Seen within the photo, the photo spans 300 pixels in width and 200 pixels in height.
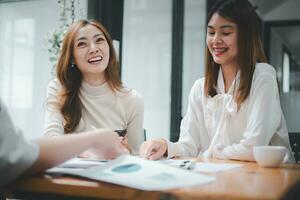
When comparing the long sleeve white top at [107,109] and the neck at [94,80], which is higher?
the neck at [94,80]

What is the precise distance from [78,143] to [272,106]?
3.52 ft

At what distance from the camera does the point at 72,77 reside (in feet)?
7.72

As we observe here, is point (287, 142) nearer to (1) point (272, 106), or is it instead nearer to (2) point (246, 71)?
(1) point (272, 106)

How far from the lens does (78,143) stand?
95cm

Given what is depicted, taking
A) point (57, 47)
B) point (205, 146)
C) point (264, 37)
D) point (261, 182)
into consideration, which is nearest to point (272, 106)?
point (205, 146)

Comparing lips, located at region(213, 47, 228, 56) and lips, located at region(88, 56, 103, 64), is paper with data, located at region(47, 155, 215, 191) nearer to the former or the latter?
lips, located at region(213, 47, 228, 56)

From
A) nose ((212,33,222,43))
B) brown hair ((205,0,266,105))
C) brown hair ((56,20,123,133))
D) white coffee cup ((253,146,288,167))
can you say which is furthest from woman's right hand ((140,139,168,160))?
brown hair ((56,20,123,133))

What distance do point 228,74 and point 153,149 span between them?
25.1 inches

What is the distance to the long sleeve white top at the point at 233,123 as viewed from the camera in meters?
1.69

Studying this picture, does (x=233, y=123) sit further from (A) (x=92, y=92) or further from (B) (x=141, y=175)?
(B) (x=141, y=175)

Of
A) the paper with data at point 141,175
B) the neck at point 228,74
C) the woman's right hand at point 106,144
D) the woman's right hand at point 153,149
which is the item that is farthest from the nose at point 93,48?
the paper with data at point 141,175

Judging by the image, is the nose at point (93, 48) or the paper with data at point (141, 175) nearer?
the paper with data at point (141, 175)

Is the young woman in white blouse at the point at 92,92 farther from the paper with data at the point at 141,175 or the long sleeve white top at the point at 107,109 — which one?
the paper with data at the point at 141,175

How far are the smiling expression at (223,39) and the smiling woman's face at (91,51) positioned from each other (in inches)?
24.4
